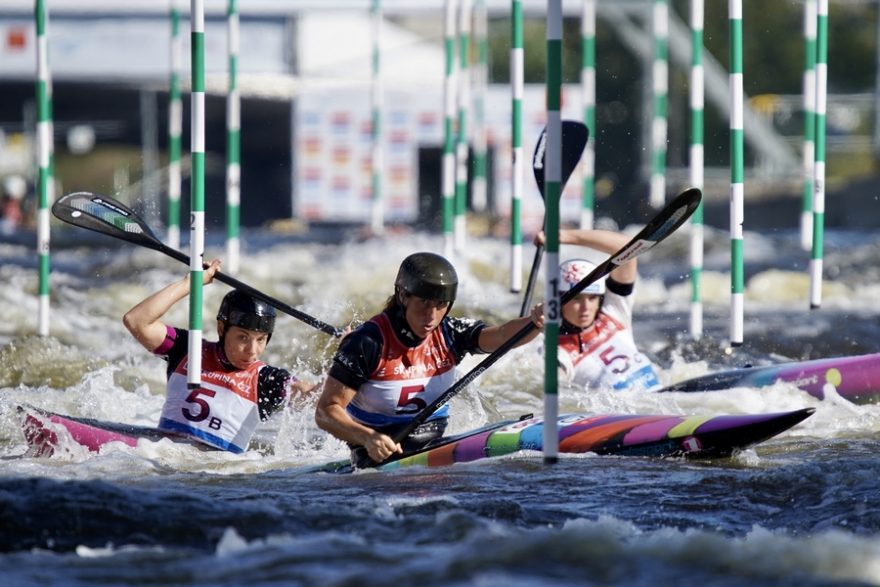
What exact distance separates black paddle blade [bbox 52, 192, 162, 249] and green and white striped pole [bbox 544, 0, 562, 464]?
111 inches

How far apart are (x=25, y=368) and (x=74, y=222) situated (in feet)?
9.87

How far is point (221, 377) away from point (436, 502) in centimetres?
195

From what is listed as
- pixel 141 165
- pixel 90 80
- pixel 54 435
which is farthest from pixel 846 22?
pixel 54 435

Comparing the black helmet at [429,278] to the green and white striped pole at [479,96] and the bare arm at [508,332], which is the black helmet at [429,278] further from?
the green and white striped pole at [479,96]

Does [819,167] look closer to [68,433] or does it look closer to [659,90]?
[68,433]

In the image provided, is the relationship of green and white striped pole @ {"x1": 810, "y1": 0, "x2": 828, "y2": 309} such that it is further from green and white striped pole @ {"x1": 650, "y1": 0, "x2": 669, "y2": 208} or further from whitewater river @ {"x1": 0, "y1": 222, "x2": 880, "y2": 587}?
green and white striped pole @ {"x1": 650, "y1": 0, "x2": 669, "y2": 208}

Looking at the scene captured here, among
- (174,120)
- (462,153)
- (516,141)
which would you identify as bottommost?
(516,141)

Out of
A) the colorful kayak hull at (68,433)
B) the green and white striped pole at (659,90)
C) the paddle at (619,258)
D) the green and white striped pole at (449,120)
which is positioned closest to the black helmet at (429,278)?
the paddle at (619,258)

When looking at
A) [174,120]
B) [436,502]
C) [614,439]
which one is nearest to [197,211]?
[436,502]

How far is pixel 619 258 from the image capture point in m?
5.80

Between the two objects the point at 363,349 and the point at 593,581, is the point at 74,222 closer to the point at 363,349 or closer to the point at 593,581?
the point at 363,349

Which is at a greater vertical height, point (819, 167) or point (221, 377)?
point (819, 167)

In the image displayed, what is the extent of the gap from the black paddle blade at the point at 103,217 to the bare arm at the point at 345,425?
1651mm

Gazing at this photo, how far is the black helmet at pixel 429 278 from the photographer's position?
5719 mm
